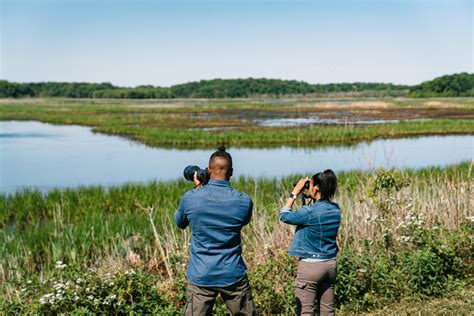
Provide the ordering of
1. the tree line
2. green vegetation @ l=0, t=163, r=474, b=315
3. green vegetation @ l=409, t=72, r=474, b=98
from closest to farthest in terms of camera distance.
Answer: green vegetation @ l=0, t=163, r=474, b=315, green vegetation @ l=409, t=72, r=474, b=98, the tree line

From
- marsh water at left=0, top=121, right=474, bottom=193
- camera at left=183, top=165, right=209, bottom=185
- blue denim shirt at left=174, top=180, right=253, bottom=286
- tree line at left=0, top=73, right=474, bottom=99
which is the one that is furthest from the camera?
tree line at left=0, top=73, right=474, bottom=99

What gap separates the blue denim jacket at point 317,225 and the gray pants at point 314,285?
2.7 inches

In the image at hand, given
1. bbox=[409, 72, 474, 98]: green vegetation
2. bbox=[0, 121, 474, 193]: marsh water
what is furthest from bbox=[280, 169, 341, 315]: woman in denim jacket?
bbox=[409, 72, 474, 98]: green vegetation

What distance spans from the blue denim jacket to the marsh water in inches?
399

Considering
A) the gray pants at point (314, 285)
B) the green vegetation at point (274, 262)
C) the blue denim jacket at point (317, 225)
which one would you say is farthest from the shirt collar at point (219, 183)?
the green vegetation at point (274, 262)

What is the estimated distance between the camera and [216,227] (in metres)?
3.06

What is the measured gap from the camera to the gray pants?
3.47 m

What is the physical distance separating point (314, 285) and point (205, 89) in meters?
133

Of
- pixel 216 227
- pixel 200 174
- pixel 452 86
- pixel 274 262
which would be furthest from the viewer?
pixel 452 86

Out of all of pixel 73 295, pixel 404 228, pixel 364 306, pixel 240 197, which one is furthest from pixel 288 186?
pixel 240 197

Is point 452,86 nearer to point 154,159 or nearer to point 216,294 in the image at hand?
point 154,159

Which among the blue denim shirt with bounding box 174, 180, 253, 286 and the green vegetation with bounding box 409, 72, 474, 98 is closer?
the blue denim shirt with bounding box 174, 180, 253, 286

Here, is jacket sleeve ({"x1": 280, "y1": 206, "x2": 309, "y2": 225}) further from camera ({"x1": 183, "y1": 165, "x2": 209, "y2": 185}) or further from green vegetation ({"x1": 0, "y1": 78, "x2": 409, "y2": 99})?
green vegetation ({"x1": 0, "y1": 78, "x2": 409, "y2": 99})

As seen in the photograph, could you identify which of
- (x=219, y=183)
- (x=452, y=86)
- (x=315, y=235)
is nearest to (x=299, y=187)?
(x=315, y=235)
